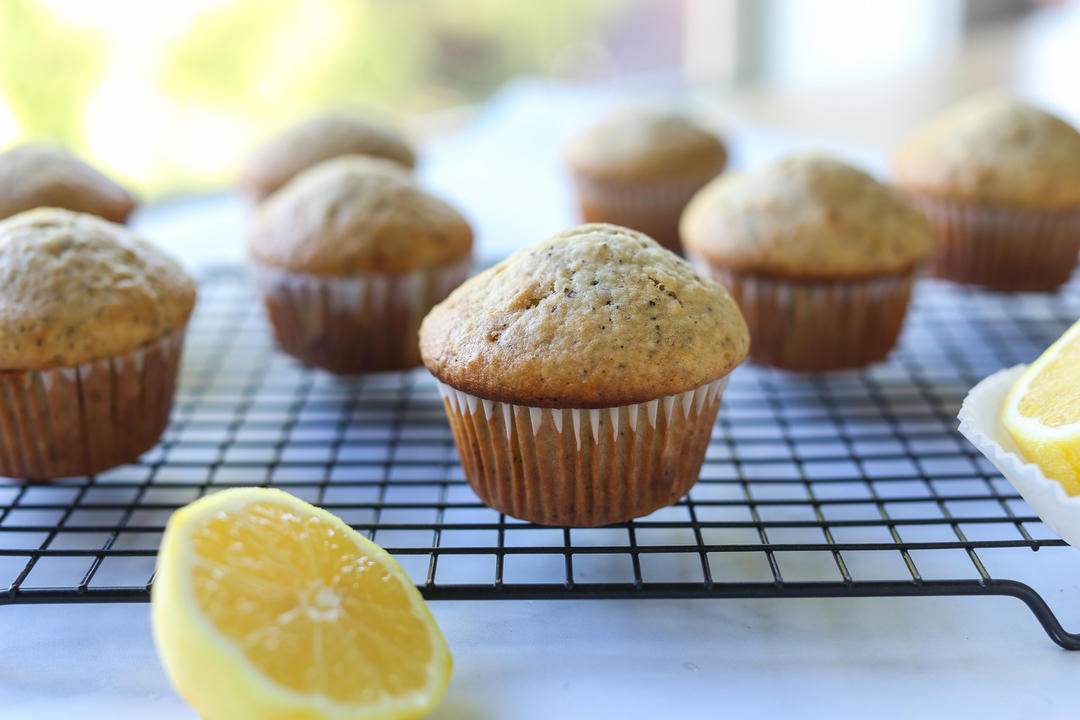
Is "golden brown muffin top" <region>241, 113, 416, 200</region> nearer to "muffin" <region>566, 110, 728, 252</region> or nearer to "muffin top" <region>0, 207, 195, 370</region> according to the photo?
"muffin" <region>566, 110, 728, 252</region>

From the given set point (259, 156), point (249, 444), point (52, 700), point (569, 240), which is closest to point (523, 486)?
point (569, 240)

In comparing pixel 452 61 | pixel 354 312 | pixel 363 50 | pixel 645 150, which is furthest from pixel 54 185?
pixel 452 61

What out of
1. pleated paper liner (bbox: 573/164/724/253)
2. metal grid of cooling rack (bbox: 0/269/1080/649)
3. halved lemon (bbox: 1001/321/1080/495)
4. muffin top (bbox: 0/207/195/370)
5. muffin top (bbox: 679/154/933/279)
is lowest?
metal grid of cooling rack (bbox: 0/269/1080/649)

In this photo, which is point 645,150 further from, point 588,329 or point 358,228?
point 588,329

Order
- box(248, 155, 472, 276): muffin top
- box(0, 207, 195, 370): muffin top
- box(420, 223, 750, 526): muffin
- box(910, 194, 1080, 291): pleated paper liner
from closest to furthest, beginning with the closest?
box(420, 223, 750, 526): muffin → box(0, 207, 195, 370): muffin top → box(248, 155, 472, 276): muffin top → box(910, 194, 1080, 291): pleated paper liner

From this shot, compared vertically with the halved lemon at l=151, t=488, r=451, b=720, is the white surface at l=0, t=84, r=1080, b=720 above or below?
below

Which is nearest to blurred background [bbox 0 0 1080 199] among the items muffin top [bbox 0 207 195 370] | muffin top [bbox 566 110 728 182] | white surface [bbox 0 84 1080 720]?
muffin top [bbox 566 110 728 182]
